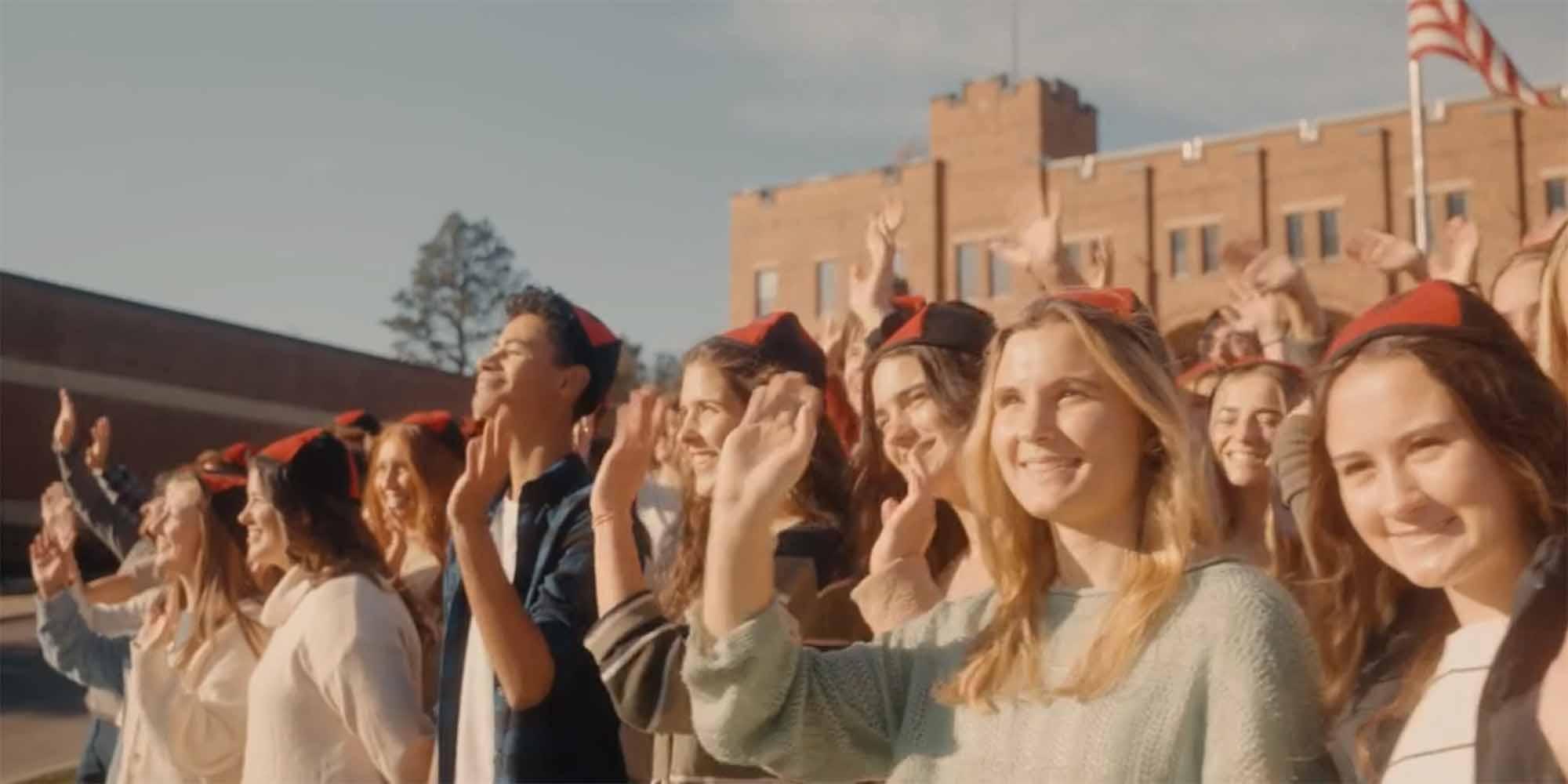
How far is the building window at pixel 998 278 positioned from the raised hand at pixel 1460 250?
3773cm

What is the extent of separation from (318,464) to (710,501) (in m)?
1.69

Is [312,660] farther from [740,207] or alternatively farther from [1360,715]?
[740,207]


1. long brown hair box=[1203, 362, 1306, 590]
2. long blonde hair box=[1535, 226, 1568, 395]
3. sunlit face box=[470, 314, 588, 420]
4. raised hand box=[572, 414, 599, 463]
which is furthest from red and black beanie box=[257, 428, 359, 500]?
long blonde hair box=[1535, 226, 1568, 395]

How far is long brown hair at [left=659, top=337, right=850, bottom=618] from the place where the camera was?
3551 millimetres

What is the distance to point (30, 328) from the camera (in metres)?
29.9

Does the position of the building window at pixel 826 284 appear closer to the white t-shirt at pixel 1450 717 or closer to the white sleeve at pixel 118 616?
the white sleeve at pixel 118 616

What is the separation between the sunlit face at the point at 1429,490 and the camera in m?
2.01

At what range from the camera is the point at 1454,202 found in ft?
121

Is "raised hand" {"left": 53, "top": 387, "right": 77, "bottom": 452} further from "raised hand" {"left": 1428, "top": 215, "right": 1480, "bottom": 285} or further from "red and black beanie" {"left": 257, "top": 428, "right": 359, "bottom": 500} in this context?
"raised hand" {"left": 1428, "top": 215, "right": 1480, "bottom": 285}

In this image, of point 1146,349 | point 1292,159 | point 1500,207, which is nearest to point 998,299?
point 1292,159

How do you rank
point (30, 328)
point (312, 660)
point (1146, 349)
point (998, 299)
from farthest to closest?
point (998, 299) → point (30, 328) → point (312, 660) → point (1146, 349)

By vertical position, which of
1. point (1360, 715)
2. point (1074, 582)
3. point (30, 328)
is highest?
point (30, 328)

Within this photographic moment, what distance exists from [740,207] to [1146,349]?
150 ft

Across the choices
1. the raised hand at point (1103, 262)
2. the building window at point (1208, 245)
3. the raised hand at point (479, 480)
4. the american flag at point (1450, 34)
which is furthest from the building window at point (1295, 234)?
the raised hand at point (479, 480)
